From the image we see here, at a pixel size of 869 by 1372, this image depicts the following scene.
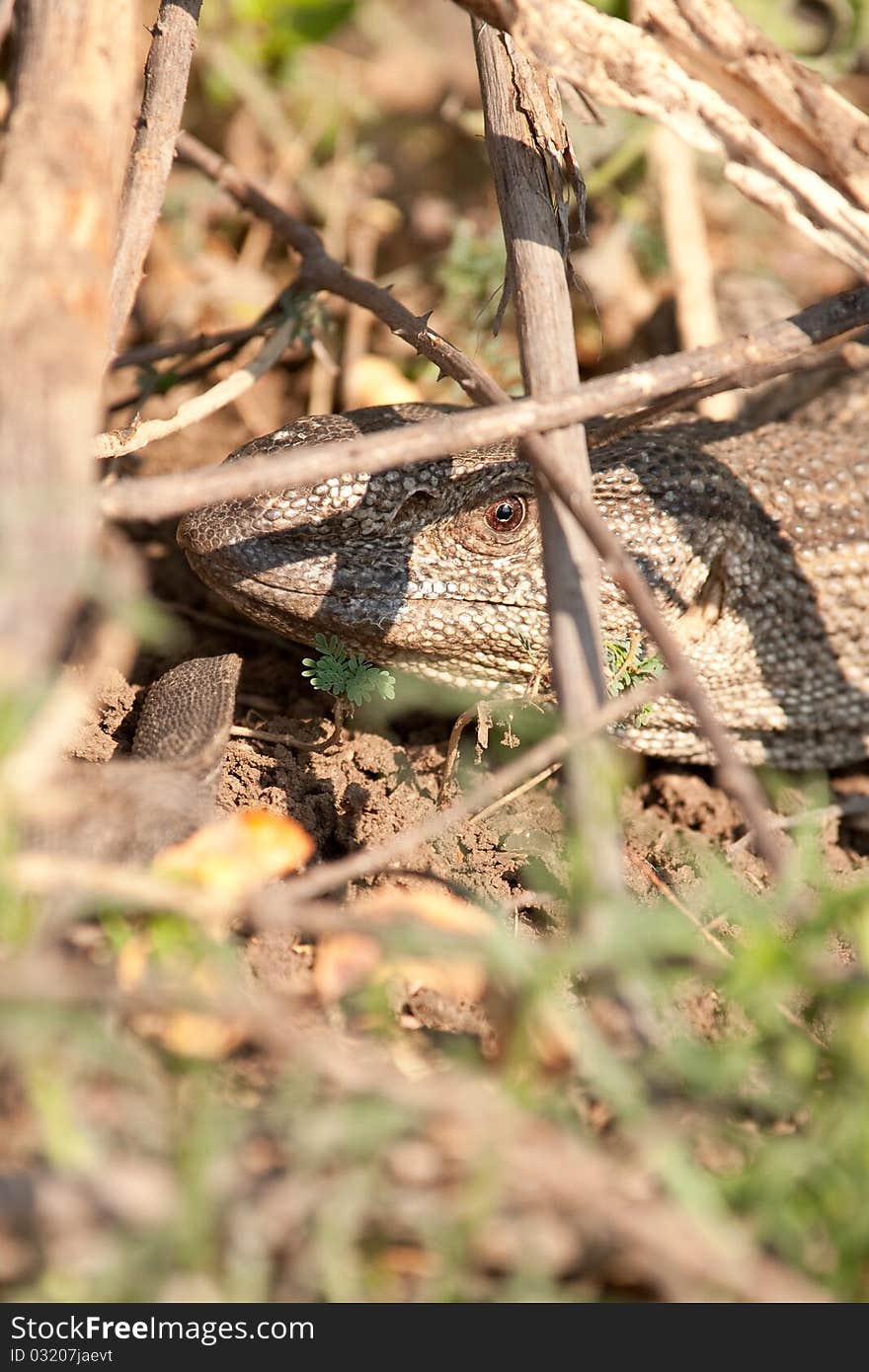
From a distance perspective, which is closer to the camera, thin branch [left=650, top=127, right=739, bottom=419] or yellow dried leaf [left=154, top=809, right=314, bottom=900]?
yellow dried leaf [left=154, top=809, right=314, bottom=900]

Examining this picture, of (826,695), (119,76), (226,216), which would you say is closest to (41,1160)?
(119,76)

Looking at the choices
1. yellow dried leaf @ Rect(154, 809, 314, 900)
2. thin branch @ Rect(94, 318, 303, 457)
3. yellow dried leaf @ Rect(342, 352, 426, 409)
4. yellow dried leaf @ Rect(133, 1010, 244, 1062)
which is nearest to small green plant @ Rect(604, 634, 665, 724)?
yellow dried leaf @ Rect(154, 809, 314, 900)

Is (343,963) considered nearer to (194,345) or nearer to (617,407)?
(617,407)

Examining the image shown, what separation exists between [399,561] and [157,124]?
1.49 metres

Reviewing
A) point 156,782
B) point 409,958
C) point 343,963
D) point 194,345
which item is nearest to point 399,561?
point 194,345

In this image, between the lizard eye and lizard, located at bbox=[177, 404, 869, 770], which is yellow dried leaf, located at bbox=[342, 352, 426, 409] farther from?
the lizard eye

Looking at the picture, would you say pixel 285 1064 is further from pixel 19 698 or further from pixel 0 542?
pixel 0 542

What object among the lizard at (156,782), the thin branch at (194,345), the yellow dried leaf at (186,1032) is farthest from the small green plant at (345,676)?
the yellow dried leaf at (186,1032)

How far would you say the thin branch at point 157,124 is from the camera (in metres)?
3.38

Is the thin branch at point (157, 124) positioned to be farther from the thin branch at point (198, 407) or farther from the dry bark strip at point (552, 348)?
the dry bark strip at point (552, 348)

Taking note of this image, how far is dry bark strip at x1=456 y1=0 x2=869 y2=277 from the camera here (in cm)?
305

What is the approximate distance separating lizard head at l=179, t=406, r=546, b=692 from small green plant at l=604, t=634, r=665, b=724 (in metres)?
0.26

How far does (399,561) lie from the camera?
12.9ft

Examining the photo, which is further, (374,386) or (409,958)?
(374,386)
